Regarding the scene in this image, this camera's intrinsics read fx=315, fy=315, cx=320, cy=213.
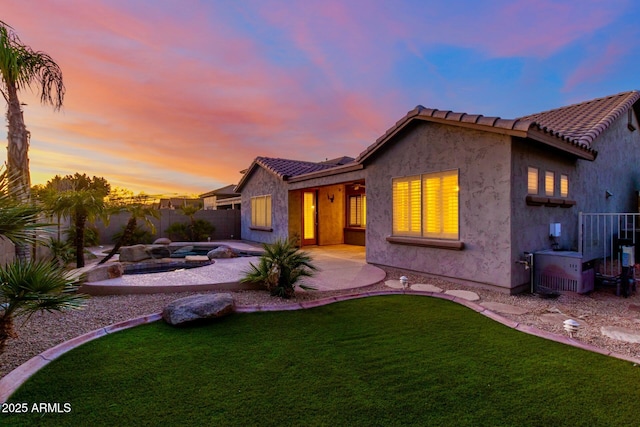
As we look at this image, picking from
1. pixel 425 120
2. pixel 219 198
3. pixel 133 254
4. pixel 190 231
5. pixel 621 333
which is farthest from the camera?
pixel 219 198

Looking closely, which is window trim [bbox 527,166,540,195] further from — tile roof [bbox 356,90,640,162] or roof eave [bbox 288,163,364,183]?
roof eave [bbox 288,163,364,183]

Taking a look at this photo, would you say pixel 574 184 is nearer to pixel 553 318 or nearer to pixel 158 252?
pixel 553 318

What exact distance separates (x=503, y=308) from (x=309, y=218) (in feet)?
34.8

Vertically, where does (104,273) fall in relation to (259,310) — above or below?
above

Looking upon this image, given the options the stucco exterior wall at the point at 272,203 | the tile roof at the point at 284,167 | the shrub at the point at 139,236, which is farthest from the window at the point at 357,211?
the shrub at the point at 139,236

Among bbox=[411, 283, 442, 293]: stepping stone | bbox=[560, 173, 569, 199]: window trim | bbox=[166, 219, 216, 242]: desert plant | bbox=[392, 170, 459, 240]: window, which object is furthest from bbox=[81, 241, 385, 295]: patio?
bbox=[166, 219, 216, 242]: desert plant

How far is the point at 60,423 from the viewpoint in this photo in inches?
97.8

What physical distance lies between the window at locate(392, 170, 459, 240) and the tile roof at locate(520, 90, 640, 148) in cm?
330

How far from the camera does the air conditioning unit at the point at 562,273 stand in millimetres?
6688

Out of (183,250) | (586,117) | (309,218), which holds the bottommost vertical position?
(183,250)

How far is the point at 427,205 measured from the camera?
8297 mm

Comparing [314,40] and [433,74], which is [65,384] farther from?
[433,74]

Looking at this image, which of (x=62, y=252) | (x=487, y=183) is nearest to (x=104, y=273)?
(x=62, y=252)

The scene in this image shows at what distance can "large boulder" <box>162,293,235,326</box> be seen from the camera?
4.76m
